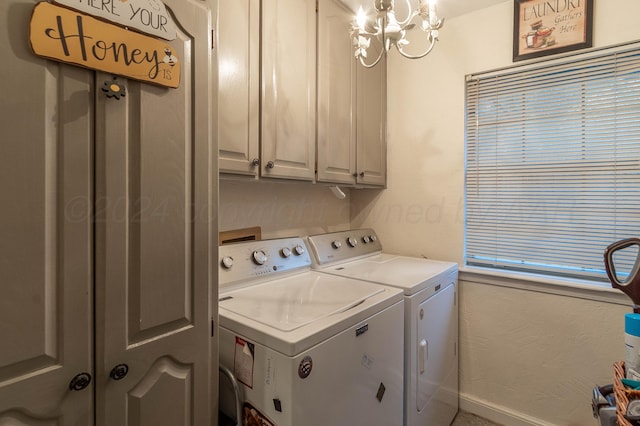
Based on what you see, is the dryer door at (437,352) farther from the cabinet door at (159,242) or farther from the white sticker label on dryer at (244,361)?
the cabinet door at (159,242)

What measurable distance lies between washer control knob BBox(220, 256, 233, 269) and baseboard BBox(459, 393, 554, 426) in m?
1.78

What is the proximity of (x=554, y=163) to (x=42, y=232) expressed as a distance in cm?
225

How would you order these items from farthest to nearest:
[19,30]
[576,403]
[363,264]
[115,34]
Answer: [363,264] → [576,403] → [115,34] → [19,30]

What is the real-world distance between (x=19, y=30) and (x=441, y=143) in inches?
81.9

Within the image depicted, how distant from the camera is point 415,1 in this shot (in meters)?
1.89

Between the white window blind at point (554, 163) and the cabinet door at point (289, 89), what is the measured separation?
3.55 ft

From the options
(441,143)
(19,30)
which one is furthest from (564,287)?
(19,30)

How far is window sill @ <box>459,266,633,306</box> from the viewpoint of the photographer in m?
1.64

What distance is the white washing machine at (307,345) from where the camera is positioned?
0.94m

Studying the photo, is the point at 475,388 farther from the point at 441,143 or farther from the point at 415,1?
the point at 415,1

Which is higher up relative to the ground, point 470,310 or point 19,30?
point 19,30

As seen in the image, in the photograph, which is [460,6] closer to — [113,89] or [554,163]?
[554,163]

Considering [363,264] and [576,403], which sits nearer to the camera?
[576,403]

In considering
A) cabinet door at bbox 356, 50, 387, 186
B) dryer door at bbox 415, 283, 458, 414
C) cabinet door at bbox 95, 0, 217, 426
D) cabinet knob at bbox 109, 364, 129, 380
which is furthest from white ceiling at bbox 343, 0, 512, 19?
cabinet knob at bbox 109, 364, 129, 380
